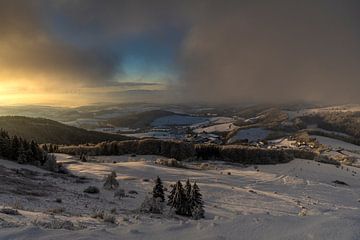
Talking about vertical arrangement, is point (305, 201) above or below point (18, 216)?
below

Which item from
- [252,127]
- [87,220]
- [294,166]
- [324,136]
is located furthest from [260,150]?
[252,127]

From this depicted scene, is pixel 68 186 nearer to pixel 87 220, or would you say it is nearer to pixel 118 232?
pixel 87 220

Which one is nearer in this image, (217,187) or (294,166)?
(217,187)

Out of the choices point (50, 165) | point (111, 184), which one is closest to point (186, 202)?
point (111, 184)

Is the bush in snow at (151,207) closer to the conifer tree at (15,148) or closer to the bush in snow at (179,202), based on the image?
the bush in snow at (179,202)

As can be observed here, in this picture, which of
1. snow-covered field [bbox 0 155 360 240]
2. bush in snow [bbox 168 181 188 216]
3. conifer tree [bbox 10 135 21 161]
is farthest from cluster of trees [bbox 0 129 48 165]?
bush in snow [bbox 168 181 188 216]

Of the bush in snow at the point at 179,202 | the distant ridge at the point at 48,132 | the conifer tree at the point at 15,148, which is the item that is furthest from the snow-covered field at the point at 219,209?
the distant ridge at the point at 48,132

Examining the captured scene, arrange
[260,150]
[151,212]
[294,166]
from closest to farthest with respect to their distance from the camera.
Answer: [151,212], [294,166], [260,150]

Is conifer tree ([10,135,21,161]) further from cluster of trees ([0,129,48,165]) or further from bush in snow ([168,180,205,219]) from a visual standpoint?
bush in snow ([168,180,205,219])
